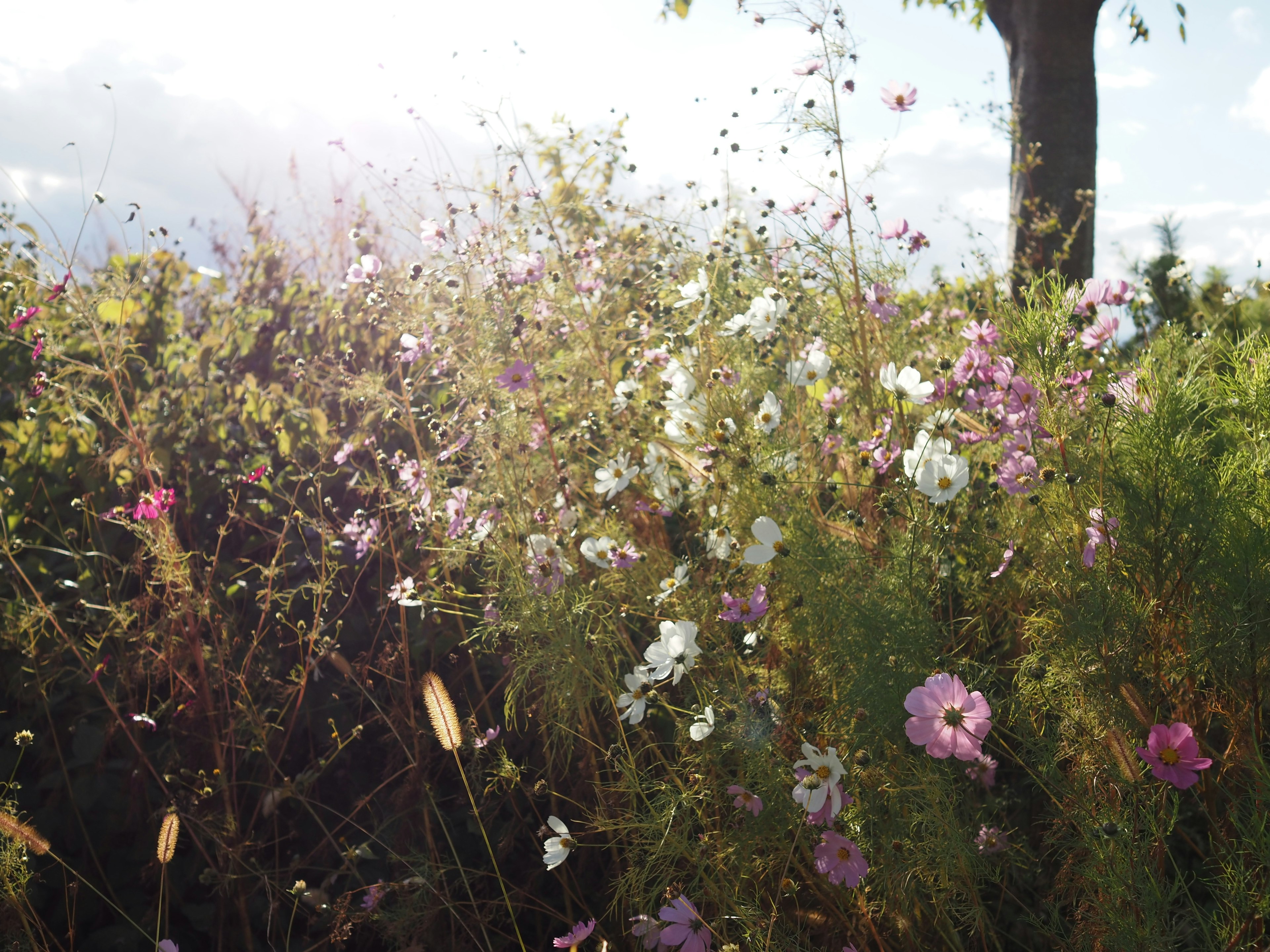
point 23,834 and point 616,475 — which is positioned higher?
point 616,475

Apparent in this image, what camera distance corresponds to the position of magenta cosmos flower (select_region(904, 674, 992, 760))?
1.13 m

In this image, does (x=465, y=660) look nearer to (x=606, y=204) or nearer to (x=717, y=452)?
(x=717, y=452)

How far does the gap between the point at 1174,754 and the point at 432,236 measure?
5.78ft

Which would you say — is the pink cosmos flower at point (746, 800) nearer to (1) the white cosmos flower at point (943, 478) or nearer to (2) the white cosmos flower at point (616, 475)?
(1) the white cosmos flower at point (943, 478)

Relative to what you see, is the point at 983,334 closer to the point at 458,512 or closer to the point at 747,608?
the point at 747,608

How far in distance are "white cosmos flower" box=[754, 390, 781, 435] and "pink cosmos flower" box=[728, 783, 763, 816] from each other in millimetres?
678

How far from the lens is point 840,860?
125 cm

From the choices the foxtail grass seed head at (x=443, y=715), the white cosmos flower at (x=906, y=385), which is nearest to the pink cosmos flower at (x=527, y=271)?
the white cosmos flower at (x=906, y=385)

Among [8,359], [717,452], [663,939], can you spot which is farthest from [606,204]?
[8,359]

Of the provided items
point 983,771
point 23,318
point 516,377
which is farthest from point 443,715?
point 23,318

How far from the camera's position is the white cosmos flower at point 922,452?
56.4 inches

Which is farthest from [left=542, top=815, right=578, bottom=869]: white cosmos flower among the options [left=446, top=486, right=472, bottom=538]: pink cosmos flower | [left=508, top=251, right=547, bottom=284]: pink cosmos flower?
[left=508, top=251, right=547, bottom=284]: pink cosmos flower

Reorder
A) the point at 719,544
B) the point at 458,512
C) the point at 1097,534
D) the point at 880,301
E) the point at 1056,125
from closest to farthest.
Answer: the point at 1097,534 → the point at 719,544 → the point at 880,301 → the point at 458,512 → the point at 1056,125

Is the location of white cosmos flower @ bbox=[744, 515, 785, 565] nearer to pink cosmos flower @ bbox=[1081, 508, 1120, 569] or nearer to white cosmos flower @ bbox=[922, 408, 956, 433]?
white cosmos flower @ bbox=[922, 408, 956, 433]
